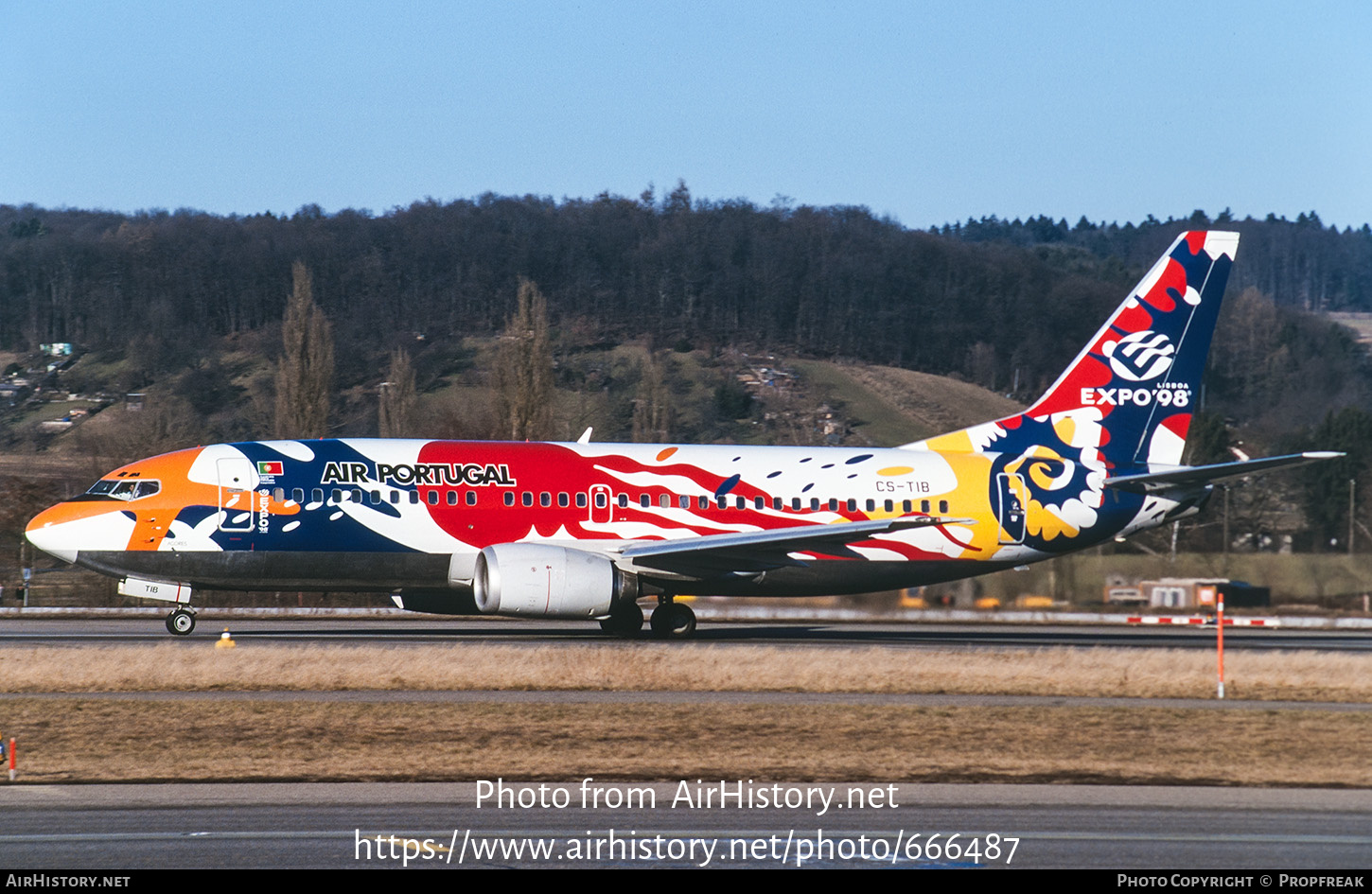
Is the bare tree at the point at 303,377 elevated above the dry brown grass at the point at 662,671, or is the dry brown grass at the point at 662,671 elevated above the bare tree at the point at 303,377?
the bare tree at the point at 303,377

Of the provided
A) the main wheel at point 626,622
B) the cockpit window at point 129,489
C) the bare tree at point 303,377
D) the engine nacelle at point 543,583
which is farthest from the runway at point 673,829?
the bare tree at point 303,377

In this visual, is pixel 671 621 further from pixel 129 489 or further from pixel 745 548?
→ pixel 129 489

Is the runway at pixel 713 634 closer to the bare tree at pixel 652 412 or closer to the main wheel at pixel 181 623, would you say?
the main wheel at pixel 181 623

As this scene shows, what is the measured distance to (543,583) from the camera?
91.2 ft

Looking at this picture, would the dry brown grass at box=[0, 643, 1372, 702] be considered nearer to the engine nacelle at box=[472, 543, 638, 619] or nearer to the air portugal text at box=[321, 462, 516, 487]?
the engine nacelle at box=[472, 543, 638, 619]

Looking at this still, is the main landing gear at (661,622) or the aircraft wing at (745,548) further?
the main landing gear at (661,622)

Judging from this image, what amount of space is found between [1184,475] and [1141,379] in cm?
327

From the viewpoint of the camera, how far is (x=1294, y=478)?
83312 millimetres

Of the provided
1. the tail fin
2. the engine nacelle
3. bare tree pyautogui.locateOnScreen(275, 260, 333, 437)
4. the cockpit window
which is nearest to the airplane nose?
the cockpit window

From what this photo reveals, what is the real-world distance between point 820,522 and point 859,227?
562 feet

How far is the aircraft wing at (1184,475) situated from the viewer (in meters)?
30.4

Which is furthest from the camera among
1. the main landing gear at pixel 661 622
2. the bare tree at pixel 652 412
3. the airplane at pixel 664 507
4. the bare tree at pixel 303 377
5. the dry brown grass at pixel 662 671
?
the bare tree at pixel 652 412

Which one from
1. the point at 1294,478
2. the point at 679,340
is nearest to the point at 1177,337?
the point at 1294,478

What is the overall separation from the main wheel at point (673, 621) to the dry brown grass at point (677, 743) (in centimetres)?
1100
